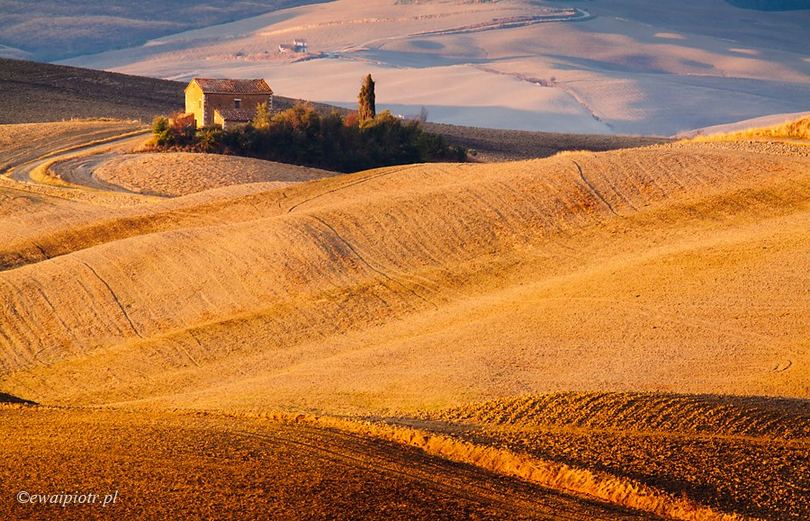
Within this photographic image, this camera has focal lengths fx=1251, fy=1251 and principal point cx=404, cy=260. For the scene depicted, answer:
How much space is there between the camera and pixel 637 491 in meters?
15.7

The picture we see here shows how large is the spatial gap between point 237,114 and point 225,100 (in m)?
1.34

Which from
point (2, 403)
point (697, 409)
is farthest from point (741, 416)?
point (2, 403)

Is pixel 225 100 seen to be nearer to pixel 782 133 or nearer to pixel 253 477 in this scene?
pixel 782 133

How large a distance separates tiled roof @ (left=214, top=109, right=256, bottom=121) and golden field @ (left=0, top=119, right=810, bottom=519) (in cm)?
2370

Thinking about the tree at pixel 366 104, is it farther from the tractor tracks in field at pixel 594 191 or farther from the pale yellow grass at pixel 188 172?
the tractor tracks in field at pixel 594 191

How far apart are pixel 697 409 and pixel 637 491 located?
3794 millimetres

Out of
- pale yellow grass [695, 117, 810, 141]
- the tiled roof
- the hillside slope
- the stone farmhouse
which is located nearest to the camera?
the hillside slope

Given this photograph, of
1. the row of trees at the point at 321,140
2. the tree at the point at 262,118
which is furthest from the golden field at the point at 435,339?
the tree at the point at 262,118

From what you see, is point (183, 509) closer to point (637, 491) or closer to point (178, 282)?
point (637, 491)

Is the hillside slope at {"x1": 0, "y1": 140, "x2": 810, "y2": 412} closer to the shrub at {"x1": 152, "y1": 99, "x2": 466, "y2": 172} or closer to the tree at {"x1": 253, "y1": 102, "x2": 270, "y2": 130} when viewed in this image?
the shrub at {"x1": 152, "y1": 99, "x2": 466, "y2": 172}

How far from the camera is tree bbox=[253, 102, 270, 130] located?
3007 inches

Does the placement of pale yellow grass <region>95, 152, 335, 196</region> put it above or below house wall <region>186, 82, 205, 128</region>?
below

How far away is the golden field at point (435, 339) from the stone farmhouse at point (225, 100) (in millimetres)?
24101

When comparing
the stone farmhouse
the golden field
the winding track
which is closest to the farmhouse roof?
the stone farmhouse
